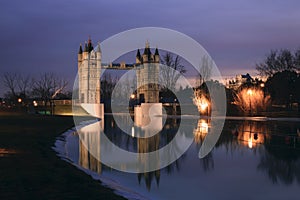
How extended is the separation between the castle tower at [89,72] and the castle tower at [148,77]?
35.9 feet

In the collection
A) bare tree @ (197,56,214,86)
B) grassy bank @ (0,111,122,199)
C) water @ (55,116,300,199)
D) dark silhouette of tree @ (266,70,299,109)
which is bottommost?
water @ (55,116,300,199)

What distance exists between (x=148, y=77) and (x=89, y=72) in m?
18.2

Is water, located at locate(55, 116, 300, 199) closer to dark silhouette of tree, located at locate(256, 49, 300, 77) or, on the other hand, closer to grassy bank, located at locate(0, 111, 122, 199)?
grassy bank, located at locate(0, 111, 122, 199)

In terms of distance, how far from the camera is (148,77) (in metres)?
73.9

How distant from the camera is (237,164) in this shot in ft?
43.8

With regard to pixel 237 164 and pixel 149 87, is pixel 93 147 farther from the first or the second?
pixel 149 87

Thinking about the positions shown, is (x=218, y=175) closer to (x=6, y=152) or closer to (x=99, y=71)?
(x=6, y=152)

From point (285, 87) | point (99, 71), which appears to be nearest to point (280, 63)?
point (285, 87)

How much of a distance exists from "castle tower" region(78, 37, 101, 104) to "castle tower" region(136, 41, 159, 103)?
1095 centimetres

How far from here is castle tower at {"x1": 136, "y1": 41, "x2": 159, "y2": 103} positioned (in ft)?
223

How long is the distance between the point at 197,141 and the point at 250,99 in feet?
88.0

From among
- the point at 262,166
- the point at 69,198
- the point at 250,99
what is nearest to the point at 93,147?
the point at 262,166

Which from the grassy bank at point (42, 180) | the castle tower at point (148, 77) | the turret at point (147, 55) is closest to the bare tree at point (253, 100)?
the castle tower at point (148, 77)

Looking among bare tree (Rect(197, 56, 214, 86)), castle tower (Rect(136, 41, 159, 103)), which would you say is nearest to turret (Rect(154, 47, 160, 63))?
castle tower (Rect(136, 41, 159, 103))
